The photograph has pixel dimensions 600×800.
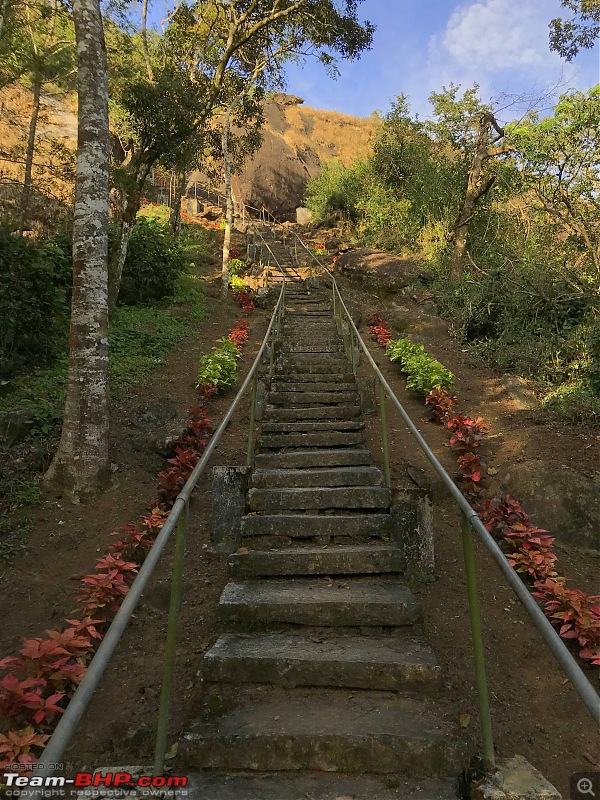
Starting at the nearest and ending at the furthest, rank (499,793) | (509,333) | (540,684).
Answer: (499,793), (540,684), (509,333)

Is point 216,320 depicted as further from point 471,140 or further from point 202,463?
point 202,463

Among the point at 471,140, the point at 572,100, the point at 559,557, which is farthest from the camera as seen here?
the point at 471,140

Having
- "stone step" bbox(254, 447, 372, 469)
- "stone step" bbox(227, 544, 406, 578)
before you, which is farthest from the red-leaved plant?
"stone step" bbox(227, 544, 406, 578)

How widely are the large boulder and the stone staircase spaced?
9518 millimetres

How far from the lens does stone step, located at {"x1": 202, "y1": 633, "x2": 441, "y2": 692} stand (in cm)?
243

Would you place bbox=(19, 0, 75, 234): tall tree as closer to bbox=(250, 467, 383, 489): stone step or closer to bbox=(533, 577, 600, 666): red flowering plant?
bbox=(250, 467, 383, 489): stone step

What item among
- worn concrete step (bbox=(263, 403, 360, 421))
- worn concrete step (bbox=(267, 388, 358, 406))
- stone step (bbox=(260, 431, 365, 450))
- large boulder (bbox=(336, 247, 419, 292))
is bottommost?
stone step (bbox=(260, 431, 365, 450))

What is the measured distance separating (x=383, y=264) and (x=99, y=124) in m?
10.3

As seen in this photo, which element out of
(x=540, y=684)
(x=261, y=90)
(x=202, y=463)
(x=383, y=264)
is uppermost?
(x=261, y=90)

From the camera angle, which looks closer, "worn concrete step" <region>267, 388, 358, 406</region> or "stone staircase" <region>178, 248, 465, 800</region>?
"stone staircase" <region>178, 248, 465, 800</region>

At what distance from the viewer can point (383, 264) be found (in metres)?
14.0

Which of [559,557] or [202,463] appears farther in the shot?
[559,557]

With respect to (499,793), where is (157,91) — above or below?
above

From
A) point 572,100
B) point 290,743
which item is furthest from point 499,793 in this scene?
point 572,100
